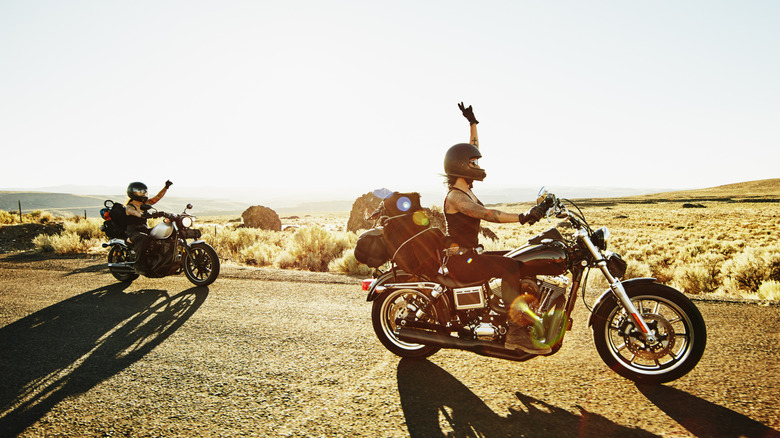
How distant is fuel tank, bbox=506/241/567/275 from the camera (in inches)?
151

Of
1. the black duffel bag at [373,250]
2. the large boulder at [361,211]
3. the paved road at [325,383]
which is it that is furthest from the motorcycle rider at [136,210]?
the large boulder at [361,211]

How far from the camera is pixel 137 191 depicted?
27.7 feet

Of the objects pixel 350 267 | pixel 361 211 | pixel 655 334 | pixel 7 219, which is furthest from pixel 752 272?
pixel 7 219

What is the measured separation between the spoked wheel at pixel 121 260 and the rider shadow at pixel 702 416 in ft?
28.8

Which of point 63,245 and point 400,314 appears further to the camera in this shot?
point 63,245

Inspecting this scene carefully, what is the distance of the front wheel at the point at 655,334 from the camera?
3502mm

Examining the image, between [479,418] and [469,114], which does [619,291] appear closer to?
[479,418]

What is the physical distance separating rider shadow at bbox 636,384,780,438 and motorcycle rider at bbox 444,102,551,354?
95cm

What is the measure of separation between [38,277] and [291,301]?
5933 mm

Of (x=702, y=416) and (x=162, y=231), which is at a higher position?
(x=162, y=231)

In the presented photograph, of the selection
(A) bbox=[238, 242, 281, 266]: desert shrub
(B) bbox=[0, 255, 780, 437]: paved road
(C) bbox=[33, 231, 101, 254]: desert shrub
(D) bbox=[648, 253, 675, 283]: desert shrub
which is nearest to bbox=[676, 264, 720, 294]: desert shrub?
(D) bbox=[648, 253, 675, 283]: desert shrub

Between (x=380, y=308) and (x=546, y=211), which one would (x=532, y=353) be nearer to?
(x=546, y=211)

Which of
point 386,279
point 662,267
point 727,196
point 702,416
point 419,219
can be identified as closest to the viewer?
point 702,416

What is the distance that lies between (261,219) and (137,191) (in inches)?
906
